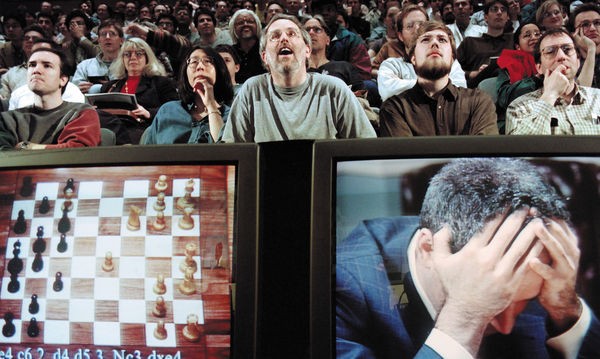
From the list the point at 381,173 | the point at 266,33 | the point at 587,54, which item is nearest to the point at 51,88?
the point at 266,33

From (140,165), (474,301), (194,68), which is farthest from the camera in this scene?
(194,68)

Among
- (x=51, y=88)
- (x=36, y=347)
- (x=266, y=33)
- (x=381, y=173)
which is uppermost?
(x=266, y=33)

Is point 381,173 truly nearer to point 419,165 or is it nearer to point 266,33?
point 419,165

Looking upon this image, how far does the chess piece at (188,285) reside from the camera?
0.88 m

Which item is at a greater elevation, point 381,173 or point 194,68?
point 194,68

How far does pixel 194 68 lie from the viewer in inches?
124

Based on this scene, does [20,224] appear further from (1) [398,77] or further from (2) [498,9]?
(2) [498,9]

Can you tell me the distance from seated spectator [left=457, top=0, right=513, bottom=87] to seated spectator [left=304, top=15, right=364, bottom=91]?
90cm

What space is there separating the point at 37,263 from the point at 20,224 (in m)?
0.07

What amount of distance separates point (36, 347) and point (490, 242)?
63 cm

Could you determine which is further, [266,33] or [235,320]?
[266,33]

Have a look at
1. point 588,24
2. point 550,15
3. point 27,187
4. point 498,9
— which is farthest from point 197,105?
point 498,9

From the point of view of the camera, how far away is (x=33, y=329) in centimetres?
90

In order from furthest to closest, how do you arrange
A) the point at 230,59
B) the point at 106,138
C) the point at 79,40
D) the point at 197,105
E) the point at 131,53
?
the point at 79,40, the point at 131,53, the point at 230,59, the point at 197,105, the point at 106,138
